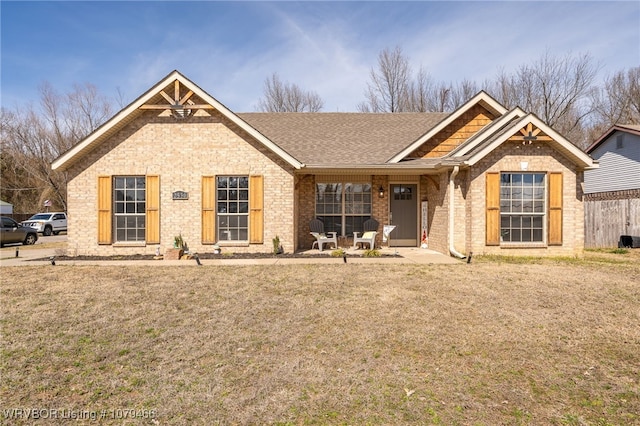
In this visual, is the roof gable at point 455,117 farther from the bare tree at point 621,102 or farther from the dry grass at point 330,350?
the bare tree at point 621,102

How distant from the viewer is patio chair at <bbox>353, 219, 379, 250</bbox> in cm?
1227

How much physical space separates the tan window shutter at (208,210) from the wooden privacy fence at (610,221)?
54.3 ft

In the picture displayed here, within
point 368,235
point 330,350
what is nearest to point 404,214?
point 368,235

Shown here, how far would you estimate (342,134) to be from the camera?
48.9 feet

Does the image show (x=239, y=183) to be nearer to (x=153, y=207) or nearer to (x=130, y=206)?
(x=153, y=207)

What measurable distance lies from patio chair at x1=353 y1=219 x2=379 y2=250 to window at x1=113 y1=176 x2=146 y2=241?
7.05 meters

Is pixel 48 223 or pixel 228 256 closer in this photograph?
pixel 228 256

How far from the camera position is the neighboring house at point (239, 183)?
36.1ft

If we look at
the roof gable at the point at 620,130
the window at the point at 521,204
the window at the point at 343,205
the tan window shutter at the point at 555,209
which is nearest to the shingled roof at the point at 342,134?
the window at the point at 343,205

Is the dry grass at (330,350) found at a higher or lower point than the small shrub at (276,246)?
lower

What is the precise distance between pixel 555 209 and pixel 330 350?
995 centimetres

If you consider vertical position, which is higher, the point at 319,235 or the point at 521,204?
the point at 521,204

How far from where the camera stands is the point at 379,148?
13.5 meters

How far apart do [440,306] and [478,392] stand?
271cm
